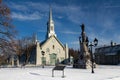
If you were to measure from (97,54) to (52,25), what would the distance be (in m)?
25.3

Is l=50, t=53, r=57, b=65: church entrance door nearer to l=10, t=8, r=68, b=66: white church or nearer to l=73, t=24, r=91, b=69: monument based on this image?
l=10, t=8, r=68, b=66: white church

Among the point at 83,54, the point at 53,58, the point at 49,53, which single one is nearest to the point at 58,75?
the point at 83,54

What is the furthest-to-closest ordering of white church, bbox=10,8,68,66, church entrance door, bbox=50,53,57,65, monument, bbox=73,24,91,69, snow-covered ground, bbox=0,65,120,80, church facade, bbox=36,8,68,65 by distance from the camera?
1. church entrance door, bbox=50,53,57,65
2. church facade, bbox=36,8,68,65
3. white church, bbox=10,8,68,66
4. monument, bbox=73,24,91,69
5. snow-covered ground, bbox=0,65,120,80

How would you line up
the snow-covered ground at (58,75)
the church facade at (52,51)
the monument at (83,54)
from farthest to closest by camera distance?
the church facade at (52,51) < the monument at (83,54) < the snow-covered ground at (58,75)

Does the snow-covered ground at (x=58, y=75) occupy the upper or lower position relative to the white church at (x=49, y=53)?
lower

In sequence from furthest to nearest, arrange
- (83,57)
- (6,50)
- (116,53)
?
(116,53)
(83,57)
(6,50)

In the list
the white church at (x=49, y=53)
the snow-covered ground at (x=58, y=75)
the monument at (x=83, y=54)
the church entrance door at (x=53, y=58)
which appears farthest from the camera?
the church entrance door at (x=53, y=58)

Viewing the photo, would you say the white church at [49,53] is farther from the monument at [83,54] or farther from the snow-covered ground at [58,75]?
the snow-covered ground at [58,75]

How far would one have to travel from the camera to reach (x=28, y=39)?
7244 centimetres

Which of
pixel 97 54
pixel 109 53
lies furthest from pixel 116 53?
pixel 97 54

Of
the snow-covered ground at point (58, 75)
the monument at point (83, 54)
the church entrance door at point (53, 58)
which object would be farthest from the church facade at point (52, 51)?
the snow-covered ground at point (58, 75)

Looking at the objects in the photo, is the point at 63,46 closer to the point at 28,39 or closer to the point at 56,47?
the point at 56,47

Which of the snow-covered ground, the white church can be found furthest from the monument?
the white church

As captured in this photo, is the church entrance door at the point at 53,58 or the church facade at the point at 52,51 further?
the church entrance door at the point at 53,58
